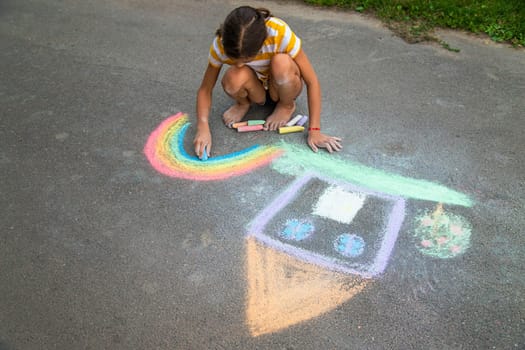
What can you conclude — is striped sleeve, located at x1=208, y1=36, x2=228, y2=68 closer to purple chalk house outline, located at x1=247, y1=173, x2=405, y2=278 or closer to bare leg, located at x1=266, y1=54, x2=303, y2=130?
bare leg, located at x1=266, y1=54, x2=303, y2=130

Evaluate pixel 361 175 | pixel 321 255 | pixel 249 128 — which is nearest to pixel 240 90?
pixel 249 128

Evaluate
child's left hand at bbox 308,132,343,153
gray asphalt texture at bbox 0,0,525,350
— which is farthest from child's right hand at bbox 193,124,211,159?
child's left hand at bbox 308,132,343,153

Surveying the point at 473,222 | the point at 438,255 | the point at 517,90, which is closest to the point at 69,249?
the point at 438,255

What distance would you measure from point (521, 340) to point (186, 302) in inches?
64.1

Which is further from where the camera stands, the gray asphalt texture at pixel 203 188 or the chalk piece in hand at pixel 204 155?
the chalk piece in hand at pixel 204 155

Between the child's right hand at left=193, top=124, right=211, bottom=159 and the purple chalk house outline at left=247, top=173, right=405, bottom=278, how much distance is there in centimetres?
70

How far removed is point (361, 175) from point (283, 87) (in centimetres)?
84

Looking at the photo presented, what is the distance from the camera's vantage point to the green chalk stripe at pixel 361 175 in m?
2.83

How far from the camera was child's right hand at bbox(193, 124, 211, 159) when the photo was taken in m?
3.22

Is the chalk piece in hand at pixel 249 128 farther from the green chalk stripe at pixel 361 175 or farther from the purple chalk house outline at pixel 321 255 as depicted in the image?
the purple chalk house outline at pixel 321 255

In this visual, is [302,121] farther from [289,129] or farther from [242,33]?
[242,33]

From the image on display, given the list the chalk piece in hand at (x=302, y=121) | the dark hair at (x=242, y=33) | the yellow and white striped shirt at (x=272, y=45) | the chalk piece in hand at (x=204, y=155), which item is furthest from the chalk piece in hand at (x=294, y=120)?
the dark hair at (x=242, y=33)

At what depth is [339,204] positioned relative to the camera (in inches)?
111

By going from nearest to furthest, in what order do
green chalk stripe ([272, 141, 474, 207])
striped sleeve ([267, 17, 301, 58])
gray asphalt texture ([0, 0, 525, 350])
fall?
1. gray asphalt texture ([0, 0, 525, 350])
2. green chalk stripe ([272, 141, 474, 207])
3. striped sleeve ([267, 17, 301, 58])
